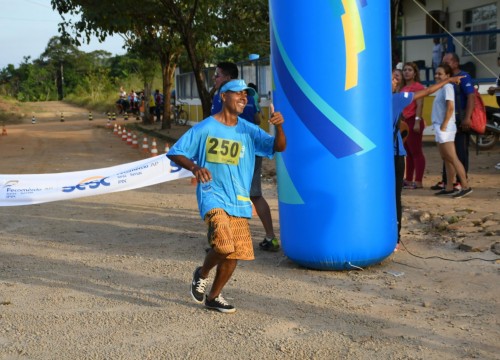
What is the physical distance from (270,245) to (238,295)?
4.98 feet


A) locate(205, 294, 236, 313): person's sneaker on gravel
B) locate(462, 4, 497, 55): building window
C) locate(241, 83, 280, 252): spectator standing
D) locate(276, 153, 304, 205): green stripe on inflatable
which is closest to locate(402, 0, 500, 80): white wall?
locate(462, 4, 497, 55): building window

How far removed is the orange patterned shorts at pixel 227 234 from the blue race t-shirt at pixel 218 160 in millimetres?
55

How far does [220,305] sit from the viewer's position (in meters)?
5.19

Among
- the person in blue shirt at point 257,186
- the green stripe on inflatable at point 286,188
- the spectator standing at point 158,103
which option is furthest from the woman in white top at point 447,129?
the spectator standing at point 158,103

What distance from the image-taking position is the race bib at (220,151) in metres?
4.98

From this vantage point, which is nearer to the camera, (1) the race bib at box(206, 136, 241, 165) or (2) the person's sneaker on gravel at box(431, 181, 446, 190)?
(1) the race bib at box(206, 136, 241, 165)

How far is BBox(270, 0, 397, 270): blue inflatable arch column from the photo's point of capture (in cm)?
581

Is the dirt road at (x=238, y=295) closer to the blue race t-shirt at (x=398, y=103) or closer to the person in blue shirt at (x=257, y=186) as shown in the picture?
the person in blue shirt at (x=257, y=186)

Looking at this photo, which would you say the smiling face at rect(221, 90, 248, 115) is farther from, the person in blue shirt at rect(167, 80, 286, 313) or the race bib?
Answer: the race bib

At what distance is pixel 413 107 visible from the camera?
9961 mm

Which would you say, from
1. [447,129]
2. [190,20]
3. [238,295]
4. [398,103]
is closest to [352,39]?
[398,103]

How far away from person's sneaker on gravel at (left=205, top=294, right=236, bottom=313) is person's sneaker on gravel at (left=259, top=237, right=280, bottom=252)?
1.91 metres

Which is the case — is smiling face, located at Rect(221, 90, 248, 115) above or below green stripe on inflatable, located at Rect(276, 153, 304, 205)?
above

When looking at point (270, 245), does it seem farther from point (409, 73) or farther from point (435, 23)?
point (435, 23)
